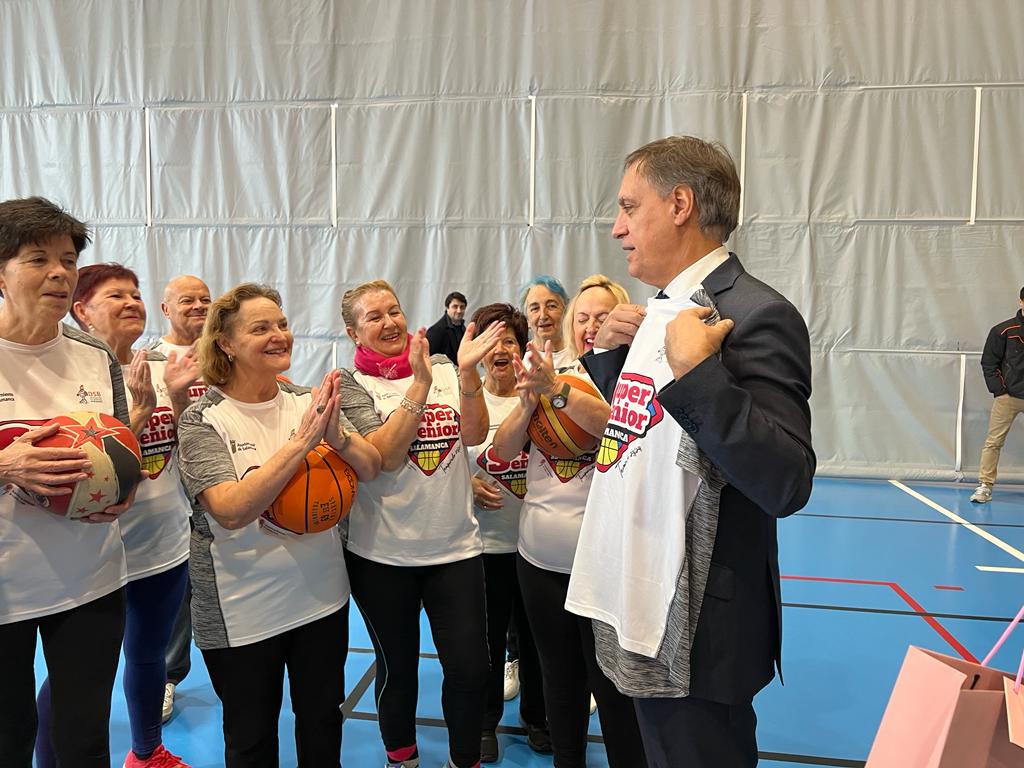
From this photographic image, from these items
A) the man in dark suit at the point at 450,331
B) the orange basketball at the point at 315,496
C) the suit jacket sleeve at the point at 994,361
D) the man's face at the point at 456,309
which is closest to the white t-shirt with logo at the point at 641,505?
the orange basketball at the point at 315,496

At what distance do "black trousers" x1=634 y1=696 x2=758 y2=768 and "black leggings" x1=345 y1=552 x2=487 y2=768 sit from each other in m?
1.05

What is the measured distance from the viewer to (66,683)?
2.00 m

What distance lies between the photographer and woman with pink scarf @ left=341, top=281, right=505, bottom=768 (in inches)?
96.9

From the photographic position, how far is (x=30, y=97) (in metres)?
9.12

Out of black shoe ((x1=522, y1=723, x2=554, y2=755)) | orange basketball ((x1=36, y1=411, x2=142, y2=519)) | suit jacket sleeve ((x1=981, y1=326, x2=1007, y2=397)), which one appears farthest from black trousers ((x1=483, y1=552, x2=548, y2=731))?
suit jacket sleeve ((x1=981, y1=326, x2=1007, y2=397))

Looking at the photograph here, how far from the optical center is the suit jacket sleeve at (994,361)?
6887 mm

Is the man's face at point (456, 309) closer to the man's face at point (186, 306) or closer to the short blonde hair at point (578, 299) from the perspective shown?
the man's face at point (186, 306)

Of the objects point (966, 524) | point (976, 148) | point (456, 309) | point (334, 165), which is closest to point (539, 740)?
point (456, 309)

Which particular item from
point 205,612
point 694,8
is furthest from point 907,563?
point 694,8

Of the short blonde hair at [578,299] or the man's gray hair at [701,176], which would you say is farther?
the short blonde hair at [578,299]

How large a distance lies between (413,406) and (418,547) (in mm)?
484

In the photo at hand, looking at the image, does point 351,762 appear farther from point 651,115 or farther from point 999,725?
point 651,115

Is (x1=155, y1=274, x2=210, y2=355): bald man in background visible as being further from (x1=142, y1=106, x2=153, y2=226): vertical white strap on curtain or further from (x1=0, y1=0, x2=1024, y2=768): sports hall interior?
Answer: (x1=142, y1=106, x2=153, y2=226): vertical white strap on curtain

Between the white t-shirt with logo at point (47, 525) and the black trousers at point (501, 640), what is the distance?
1.35 m
